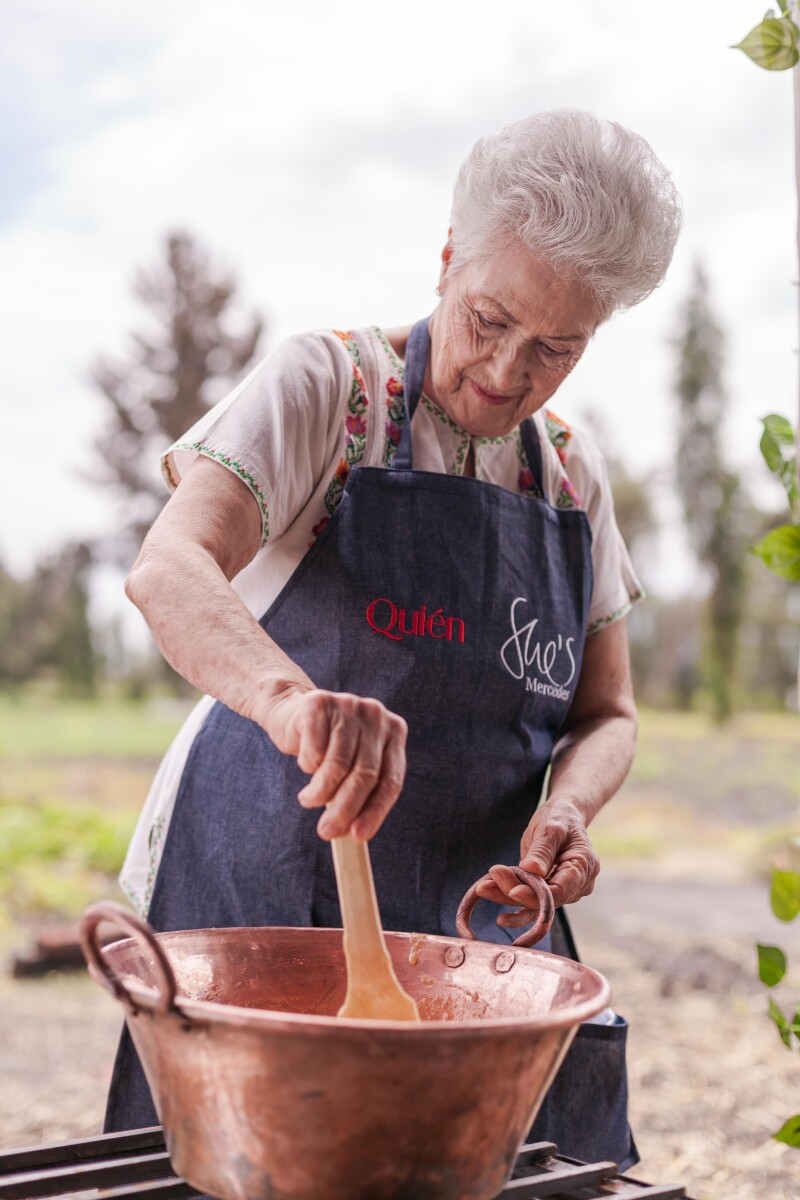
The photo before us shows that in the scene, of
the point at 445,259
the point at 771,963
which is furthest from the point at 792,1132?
the point at 445,259

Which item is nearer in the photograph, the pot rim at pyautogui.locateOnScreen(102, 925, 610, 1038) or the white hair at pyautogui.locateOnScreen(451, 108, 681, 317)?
the pot rim at pyautogui.locateOnScreen(102, 925, 610, 1038)

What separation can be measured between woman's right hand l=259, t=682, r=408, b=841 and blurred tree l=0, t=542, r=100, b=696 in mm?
6619

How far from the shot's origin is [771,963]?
102 centimetres

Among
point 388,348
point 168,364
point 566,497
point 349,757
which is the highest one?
point 168,364

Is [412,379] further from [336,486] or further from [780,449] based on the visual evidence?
[780,449]

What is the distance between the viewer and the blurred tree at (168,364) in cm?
721

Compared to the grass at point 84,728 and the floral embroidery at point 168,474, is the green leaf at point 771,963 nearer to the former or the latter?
the floral embroidery at point 168,474

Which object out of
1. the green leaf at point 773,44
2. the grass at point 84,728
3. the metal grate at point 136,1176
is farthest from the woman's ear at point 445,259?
the grass at point 84,728

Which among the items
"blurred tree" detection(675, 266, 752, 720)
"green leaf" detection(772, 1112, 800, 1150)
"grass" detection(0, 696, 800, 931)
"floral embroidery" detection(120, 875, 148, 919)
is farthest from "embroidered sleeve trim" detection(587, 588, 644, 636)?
"blurred tree" detection(675, 266, 752, 720)

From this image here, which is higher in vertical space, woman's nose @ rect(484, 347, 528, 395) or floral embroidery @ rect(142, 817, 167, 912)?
woman's nose @ rect(484, 347, 528, 395)

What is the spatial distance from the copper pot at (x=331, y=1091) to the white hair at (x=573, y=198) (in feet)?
2.97

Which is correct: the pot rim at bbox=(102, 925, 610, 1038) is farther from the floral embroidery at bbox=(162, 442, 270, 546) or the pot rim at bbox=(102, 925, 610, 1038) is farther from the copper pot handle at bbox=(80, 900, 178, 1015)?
the floral embroidery at bbox=(162, 442, 270, 546)

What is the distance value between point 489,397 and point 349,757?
31.1 inches

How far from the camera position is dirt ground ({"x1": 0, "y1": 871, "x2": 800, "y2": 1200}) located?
2.87 meters
